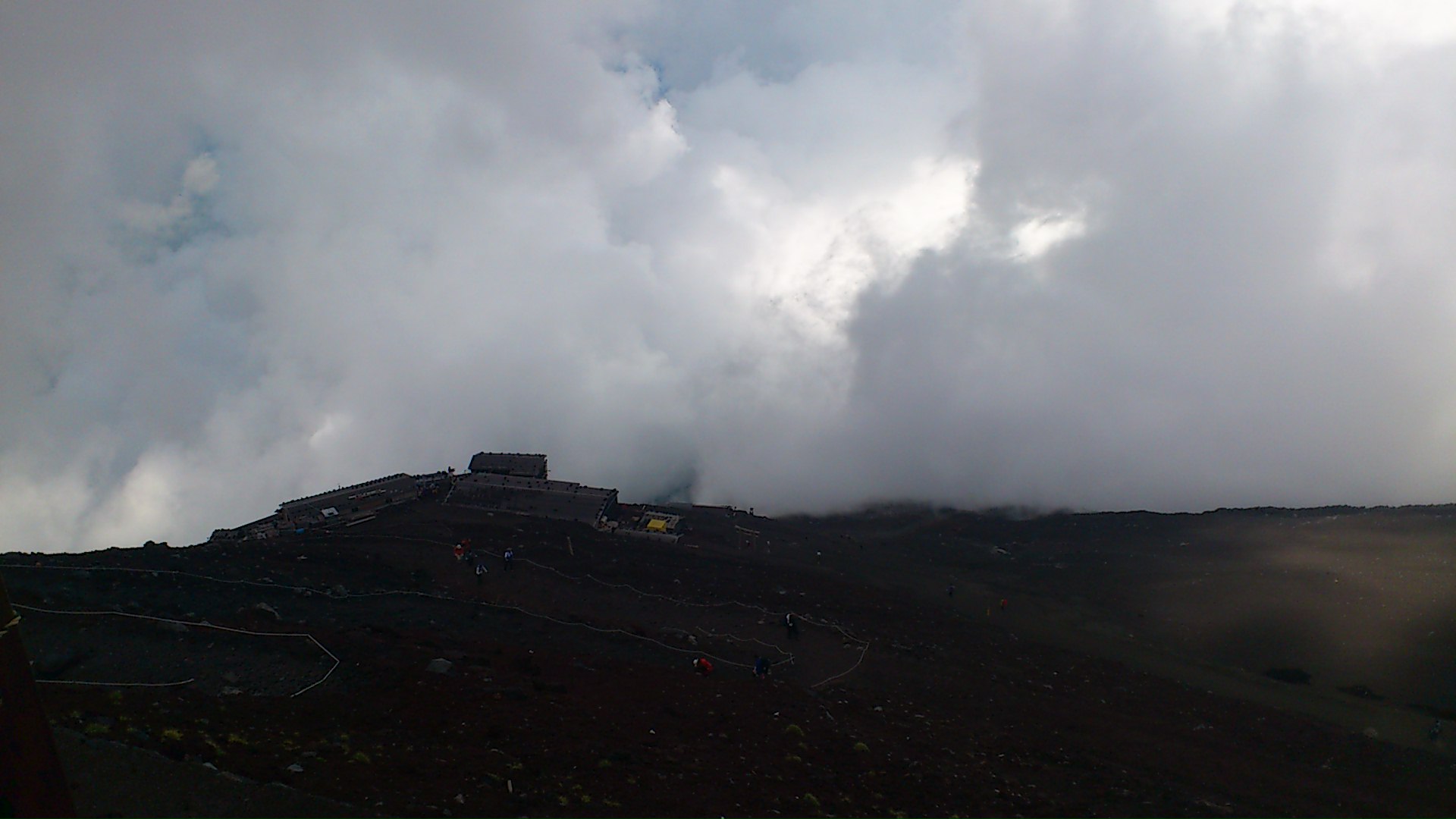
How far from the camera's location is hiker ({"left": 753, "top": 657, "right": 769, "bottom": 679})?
3494cm

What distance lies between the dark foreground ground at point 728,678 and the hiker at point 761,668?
90 centimetres

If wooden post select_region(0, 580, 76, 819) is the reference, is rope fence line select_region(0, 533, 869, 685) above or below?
below

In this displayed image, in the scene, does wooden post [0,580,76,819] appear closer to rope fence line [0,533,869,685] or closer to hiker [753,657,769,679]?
rope fence line [0,533,869,685]

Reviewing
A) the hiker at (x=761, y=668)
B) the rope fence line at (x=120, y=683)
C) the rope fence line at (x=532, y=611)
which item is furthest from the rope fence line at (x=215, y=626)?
the hiker at (x=761, y=668)

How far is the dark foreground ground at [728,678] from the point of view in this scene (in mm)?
18656

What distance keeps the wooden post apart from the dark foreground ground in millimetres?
9924

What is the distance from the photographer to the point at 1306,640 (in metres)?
51.6

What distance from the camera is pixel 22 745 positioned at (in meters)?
6.03

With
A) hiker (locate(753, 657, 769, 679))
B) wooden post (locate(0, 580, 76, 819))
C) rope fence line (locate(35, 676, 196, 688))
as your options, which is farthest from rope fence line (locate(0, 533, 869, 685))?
wooden post (locate(0, 580, 76, 819))

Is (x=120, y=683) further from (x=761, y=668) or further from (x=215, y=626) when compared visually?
(x=761, y=668)

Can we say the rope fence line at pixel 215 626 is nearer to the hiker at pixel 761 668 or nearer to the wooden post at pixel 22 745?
the hiker at pixel 761 668

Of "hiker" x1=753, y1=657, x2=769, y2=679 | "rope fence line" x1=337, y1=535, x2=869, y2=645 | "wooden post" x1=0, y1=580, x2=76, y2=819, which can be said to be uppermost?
"wooden post" x1=0, y1=580, x2=76, y2=819

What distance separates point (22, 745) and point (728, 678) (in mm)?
29071

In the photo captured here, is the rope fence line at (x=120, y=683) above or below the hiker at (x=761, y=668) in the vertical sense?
above
